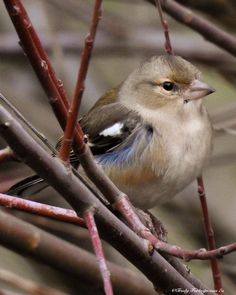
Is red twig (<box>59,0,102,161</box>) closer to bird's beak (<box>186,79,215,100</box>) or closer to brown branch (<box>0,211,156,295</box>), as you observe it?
brown branch (<box>0,211,156,295</box>)

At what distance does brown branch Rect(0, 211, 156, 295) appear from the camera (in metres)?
3.08

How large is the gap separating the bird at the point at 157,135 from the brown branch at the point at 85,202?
995mm

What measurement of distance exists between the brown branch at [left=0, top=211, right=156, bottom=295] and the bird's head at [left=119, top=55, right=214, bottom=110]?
87 centimetres

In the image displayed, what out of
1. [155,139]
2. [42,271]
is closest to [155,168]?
[155,139]

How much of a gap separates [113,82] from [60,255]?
2380 millimetres

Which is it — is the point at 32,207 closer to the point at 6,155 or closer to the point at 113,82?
the point at 6,155

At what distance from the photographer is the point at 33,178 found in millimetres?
3436

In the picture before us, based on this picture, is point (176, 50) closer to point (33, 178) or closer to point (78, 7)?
point (78, 7)

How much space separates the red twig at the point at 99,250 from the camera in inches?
72.2

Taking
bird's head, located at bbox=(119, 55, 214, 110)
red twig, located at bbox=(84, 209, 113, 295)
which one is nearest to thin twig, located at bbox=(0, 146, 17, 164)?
red twig, located at bbox=(84, 209, 113, 295)

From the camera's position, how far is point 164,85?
12.6 ft

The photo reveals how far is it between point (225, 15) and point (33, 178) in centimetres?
163

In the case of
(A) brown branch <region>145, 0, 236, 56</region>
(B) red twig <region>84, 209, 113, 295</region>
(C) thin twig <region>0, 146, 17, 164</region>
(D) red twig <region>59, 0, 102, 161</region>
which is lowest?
(B) red twig <region>84, 209, 113, 295</region>

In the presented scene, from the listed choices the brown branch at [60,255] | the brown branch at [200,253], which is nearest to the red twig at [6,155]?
the brown branch at [200,253]
